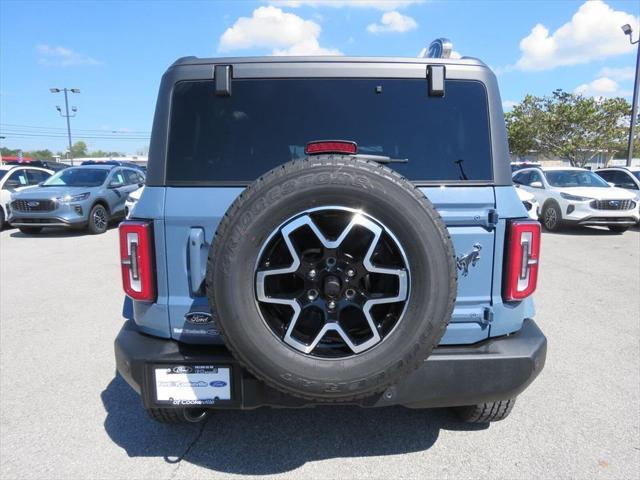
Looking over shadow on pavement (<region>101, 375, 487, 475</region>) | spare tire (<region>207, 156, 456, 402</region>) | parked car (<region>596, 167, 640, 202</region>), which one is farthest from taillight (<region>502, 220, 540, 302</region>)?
parked car (<region>596, 167, 640, 202</region>)

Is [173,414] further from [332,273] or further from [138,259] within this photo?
[332,273]

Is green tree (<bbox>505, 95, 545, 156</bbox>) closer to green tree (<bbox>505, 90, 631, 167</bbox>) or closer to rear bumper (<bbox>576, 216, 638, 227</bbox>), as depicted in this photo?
green tree (<bbox>505, 90, 631, 167</bbox>)

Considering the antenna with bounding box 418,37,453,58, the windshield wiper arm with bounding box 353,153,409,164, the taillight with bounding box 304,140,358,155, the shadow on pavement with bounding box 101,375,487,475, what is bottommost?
the shadow on pavement with bounding box 101,375,487,475

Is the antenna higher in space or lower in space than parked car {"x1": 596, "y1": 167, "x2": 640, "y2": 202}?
higher

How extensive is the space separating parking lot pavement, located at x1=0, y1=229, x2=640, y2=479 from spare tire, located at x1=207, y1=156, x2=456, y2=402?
0.85m

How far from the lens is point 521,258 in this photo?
2178mm

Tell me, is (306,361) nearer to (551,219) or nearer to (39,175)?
(551,219)

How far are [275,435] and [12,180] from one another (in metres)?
12.6

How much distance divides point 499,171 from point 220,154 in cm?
144

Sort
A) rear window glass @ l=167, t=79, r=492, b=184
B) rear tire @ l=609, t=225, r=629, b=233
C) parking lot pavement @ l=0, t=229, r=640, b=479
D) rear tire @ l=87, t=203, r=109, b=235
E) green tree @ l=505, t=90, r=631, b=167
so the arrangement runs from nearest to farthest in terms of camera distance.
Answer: rear window glass @ l=167, t=79, r=492, b=184 < parking lot pavement @ l=0, t=229, r=640, b=479 < rear tire @ l=87, t=203, r=109, b=235 < rear tire @ l=609, t=225, r=629, b=233 < green tree @ l=505, t=90, r=631, b=167

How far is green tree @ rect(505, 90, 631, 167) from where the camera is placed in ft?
112

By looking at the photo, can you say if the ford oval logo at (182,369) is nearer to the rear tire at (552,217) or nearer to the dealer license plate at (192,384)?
the dealer license plate at (192,384)

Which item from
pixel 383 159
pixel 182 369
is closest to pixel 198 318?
pixel 182 369

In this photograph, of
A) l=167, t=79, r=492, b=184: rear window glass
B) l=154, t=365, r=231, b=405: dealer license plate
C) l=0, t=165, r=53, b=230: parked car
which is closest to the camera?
l=154, t=365, r=231, b=405: dealer license plate
